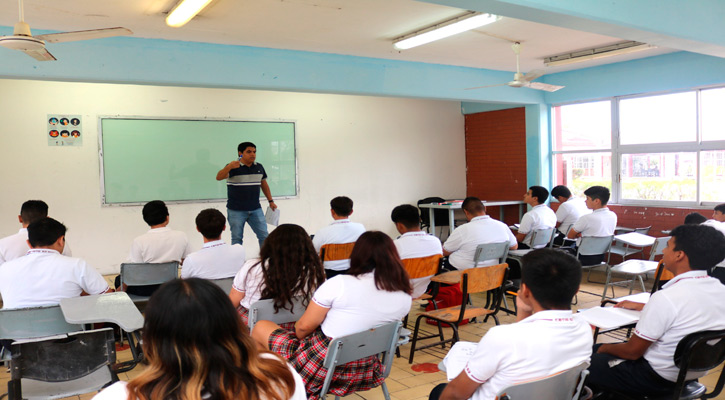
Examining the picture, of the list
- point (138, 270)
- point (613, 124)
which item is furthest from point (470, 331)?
point (613, 124)

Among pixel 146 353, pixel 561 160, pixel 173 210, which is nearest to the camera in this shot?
pixel 146 353

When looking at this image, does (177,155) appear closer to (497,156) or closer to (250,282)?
(497,156)

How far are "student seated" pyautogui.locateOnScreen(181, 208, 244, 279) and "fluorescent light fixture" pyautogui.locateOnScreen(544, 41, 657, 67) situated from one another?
5.04 metres

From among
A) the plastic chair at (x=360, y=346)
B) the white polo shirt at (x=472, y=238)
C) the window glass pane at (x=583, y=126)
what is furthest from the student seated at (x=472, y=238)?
the window glass pane at (x=583, y=126)

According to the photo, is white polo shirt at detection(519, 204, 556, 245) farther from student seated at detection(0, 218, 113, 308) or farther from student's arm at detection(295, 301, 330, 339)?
student seated at detection(0, 218, 113, 308)

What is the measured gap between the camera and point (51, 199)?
23.8 ft

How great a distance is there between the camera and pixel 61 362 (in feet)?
8.09

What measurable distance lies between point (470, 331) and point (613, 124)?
4.63 metres

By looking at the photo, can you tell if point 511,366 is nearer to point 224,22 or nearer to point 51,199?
point 224,22

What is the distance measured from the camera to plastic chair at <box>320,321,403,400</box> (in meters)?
2.50

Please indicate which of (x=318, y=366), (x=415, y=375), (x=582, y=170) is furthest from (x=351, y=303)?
(x=582, y=170)

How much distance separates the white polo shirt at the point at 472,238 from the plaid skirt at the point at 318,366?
7.92 feet

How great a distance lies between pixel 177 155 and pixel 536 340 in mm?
6913

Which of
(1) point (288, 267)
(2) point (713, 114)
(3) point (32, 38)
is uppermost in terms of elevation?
(3) point (32, 38)
